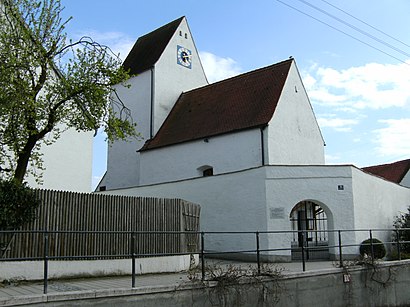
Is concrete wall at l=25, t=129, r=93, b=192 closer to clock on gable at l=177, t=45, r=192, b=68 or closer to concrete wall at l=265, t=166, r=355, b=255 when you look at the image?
concrete wall at l=265, t=166, r=355, b=255

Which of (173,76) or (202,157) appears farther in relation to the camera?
(173,76)

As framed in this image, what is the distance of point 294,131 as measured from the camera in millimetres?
24594

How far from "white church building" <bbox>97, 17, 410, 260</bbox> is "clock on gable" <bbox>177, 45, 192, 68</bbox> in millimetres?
71

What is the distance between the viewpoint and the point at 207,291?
9.59m

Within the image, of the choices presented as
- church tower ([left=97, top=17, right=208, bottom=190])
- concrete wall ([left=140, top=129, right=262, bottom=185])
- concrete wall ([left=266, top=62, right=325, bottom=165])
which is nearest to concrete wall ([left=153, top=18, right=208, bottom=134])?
church tower ([left=97, top=17, right=208, bottom=190])

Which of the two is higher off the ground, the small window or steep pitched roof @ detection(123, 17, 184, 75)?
steep pitched roof @ detection(123, 17, 184, 75)

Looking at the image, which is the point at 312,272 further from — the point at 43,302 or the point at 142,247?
the point at 43,302

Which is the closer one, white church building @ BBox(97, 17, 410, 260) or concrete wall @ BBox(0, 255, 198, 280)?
concrete wall @ BBox(0, 255, 198, 280)

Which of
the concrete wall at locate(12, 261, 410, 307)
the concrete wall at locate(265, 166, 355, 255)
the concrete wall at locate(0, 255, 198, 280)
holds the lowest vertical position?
the concrete wall at locate(12, 261, 410, 307)

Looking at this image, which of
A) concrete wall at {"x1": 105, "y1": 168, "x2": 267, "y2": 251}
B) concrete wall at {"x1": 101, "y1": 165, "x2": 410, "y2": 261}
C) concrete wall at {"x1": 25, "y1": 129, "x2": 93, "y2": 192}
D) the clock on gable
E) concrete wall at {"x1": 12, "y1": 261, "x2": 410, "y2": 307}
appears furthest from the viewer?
the clock on gable

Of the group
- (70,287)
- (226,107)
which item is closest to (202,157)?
(226,107)

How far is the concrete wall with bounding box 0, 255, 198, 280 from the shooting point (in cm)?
1017

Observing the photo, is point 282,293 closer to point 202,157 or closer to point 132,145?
point 202,157

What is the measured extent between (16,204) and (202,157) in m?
15.4
